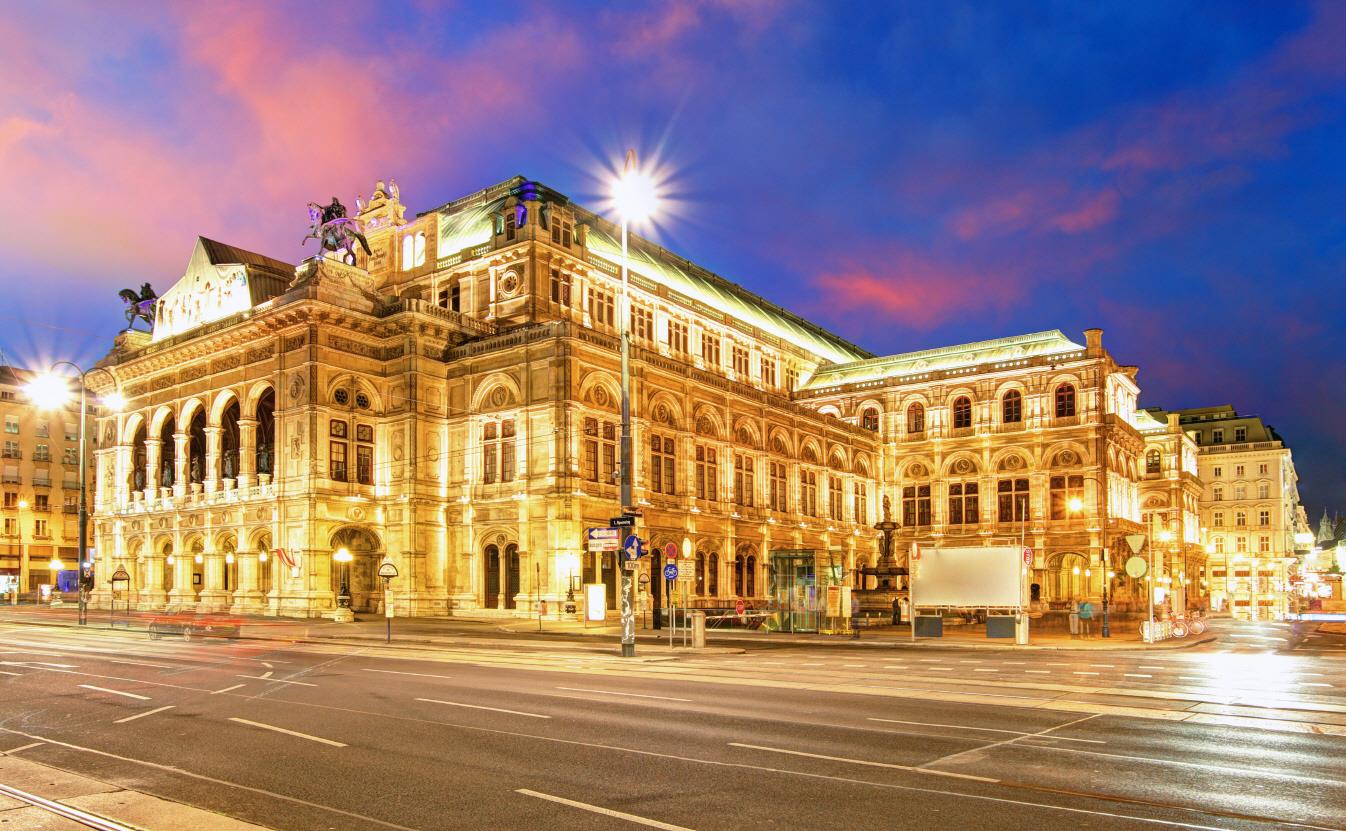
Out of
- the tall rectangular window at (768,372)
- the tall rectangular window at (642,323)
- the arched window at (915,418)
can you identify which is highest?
the tall rectangular window at (642,323)

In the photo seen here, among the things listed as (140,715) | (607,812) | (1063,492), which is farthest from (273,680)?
(1063,492)

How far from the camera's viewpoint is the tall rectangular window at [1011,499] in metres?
82.7

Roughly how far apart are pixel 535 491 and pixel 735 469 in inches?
728

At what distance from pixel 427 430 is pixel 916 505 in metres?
45.3

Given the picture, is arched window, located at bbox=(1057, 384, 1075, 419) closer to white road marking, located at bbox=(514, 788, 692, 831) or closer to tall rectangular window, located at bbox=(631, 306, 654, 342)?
tall rectangular window, located at bbox=(631, 306, 654, 342)

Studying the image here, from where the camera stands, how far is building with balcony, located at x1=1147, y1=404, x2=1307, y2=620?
115938 millimetres

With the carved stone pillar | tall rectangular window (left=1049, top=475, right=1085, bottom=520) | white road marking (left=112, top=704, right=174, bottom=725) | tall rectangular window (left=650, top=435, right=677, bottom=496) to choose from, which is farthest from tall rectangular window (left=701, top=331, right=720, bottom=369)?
white road marking (left=112, top=704, right=174, bottom=725)

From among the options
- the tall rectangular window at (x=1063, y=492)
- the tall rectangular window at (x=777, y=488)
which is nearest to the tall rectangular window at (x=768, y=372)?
the tall rectangular window at (x=777, y=488)

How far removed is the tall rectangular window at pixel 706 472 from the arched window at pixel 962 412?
2776cm

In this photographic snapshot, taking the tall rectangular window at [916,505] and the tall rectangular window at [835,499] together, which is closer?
the tall rectangular window at [835,499]

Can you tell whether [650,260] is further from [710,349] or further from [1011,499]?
[1011,499]

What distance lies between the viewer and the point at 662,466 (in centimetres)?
6253

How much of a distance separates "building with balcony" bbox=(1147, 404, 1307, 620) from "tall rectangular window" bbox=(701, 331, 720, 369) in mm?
61184

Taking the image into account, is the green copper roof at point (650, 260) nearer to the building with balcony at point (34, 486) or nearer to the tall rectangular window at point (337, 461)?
the tall rectangular window at point (337, 461)
